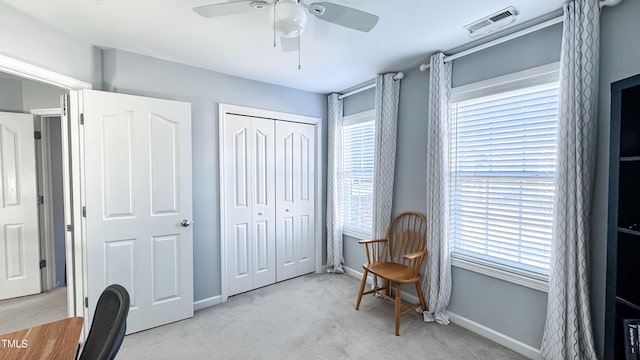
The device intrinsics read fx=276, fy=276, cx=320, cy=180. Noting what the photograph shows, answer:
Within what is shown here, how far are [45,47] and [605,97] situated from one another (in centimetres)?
377

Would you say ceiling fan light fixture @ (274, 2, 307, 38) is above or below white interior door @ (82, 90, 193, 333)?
above

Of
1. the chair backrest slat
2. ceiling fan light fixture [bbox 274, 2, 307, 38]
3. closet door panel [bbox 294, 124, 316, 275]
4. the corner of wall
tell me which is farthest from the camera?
closet door panel [bbox 294, 124, 316, 275]

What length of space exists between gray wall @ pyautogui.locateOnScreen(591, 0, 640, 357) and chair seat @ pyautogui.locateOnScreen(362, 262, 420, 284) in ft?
3.76

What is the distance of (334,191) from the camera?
3.74 meters

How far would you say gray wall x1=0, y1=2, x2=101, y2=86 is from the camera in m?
1.75

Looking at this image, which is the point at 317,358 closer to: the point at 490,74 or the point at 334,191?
the point at 334,191

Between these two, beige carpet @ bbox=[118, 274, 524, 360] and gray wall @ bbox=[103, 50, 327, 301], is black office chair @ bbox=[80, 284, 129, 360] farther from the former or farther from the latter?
gray wall @ bbox=[103, 50, 327, 301]

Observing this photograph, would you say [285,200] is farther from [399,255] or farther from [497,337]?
[497,337]

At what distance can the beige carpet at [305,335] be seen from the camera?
82.4 inches

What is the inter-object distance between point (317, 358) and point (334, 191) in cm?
207

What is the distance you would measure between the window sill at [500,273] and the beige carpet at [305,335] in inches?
20.9

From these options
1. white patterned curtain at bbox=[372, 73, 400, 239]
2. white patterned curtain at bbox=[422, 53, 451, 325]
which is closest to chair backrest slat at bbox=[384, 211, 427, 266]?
white patterned curtain at bbox=[372, 73, 400, 239]

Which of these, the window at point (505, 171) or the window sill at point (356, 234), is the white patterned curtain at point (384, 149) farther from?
the window at point (505, 171)

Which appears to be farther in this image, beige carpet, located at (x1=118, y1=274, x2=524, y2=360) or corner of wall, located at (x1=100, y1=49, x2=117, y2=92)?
corner of wall, located at (x1=100, y1=49, x2=117, y2=92)
